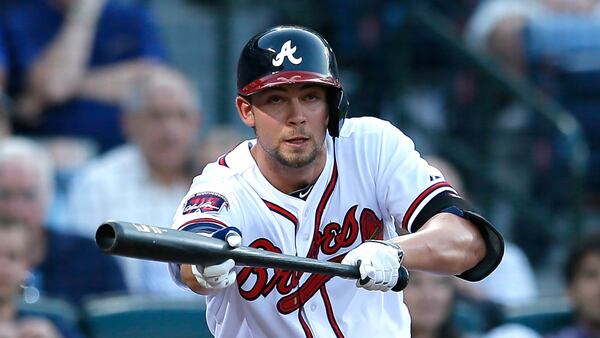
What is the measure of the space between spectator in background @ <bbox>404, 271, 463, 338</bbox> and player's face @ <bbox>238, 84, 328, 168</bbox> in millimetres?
2066

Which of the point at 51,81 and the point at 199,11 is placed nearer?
the point at 51,81

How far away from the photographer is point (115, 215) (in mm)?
6129

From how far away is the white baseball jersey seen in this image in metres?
3.55

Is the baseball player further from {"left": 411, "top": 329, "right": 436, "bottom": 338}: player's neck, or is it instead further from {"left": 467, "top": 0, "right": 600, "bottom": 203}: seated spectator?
{"left": 467, "top": 0, "right": 600, "bottom": 203}: seated spectator

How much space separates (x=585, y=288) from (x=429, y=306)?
2.85 ft

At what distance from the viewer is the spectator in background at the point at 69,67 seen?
6.40 metres

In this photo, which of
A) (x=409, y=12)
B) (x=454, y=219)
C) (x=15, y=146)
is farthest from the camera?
(x=409, y=12)

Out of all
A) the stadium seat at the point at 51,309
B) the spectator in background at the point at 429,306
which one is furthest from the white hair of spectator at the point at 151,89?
the spectator in background at the point at 429,306

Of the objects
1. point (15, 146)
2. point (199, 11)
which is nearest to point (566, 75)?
point (199, 11)

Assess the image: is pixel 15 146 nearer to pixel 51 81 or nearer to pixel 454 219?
pixel 51 81

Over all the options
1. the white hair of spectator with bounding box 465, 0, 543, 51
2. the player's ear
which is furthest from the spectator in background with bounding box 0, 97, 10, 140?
the white hair of spectator with bounding box 465, 0, 543, 51

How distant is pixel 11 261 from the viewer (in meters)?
5.16

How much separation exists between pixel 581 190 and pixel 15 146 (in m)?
3.15

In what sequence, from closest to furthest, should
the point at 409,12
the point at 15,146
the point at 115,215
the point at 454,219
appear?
the point at 454,219 < the point at 15,146 < the point at 115,215 < the point at 409,12
